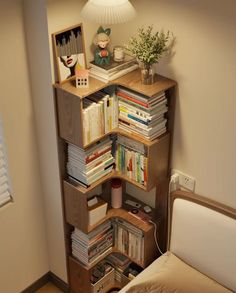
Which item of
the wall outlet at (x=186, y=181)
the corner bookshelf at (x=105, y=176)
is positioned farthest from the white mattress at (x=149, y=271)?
the wall outlet at (x=186, y=181)

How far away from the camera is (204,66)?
2.45 meters

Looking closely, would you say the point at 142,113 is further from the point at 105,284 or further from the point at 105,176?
the point at 105,284

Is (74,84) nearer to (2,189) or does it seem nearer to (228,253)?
(2,189)

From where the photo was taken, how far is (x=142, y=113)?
2613mm

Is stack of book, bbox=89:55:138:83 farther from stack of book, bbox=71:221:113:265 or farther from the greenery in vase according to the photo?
stack of book, bbox=71:221:113:265

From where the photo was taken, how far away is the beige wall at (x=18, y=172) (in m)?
2.52

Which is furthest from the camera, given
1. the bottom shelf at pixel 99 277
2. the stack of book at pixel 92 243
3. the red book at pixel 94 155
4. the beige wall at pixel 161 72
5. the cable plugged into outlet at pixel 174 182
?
the bottom shelf at pixel 99 277

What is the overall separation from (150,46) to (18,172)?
1.09 metres

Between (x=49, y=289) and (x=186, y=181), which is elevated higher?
(x=186, y=181)

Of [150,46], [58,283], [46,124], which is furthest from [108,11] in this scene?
[58,283]

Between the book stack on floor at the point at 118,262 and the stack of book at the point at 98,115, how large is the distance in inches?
40.2

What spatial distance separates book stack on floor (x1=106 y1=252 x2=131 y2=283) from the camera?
3279 mm

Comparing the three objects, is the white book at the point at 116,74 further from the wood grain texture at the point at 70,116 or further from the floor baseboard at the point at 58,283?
the floor baseboard at the point at 58,283

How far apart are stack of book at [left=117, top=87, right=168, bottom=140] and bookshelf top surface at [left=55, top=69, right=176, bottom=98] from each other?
0.18ft
